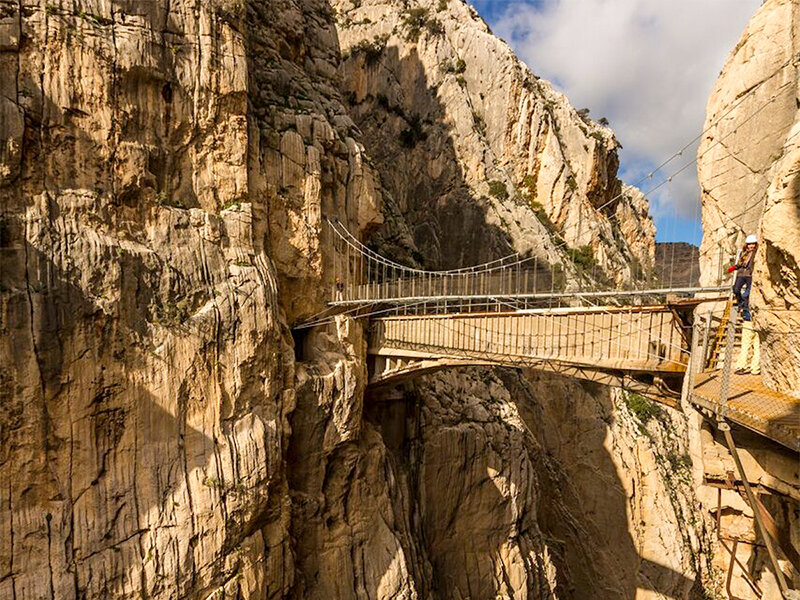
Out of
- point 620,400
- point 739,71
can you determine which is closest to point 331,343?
point 739,71

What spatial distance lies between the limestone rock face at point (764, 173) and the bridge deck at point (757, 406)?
14 cm

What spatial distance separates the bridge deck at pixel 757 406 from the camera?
2.84 metres

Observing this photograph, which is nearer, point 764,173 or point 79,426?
point 764,173

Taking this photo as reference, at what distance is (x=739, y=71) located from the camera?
5238 mm

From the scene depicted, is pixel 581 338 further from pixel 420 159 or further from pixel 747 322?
pixel 420 159

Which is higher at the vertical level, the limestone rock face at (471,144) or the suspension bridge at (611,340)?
the limestone rock face at (471,144)

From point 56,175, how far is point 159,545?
7209 mm

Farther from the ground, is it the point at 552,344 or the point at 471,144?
the point at 471,144

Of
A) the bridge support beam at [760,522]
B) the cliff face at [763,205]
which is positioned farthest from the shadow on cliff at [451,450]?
the bridge support beam at [760,522]

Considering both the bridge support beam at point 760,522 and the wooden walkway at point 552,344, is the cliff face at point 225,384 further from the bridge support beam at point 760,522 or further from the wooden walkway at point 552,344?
the bridge support beam at point 760,522

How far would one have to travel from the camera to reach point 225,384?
902cm

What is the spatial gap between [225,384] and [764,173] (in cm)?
942

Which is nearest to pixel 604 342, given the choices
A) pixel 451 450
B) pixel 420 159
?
pixel 451 450

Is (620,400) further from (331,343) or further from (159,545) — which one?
(159,545)
